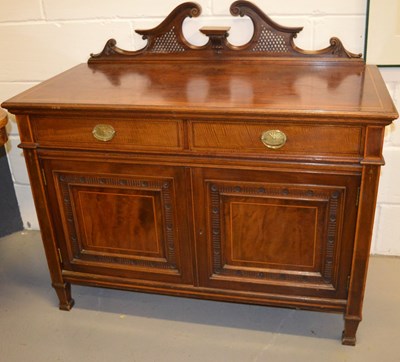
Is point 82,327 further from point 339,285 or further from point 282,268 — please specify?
point 339,285

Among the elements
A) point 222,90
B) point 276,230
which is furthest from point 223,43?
point 276,230

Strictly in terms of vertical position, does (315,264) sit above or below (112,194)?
below

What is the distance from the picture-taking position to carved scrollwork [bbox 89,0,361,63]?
1.96m

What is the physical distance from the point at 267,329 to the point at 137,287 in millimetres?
543

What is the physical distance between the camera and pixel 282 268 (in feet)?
5.94

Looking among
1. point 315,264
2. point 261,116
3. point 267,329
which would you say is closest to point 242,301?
point 267,329

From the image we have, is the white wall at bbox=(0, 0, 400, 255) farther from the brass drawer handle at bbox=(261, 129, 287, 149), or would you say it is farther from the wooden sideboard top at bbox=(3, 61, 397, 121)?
the brass drawer handle at bbox=(261, 129, 287, 149)

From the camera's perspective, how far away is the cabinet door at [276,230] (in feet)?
5.39

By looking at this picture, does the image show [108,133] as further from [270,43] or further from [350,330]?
[350,330]

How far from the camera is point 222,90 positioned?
170cm

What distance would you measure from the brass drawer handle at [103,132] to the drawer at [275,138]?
0.27 metres

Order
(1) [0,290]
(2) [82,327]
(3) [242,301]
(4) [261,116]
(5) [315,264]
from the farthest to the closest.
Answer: (1) [0,290] → (2) [82,327] → (3) [242,301] → (5) [315,264] → (4) [261,116]

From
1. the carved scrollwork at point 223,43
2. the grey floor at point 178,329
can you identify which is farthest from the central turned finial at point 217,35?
the grey floor at point 178,329

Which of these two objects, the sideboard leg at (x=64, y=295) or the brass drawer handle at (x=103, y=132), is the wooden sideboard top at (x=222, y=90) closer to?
the brass drawer handle at (x=103, y=132)
